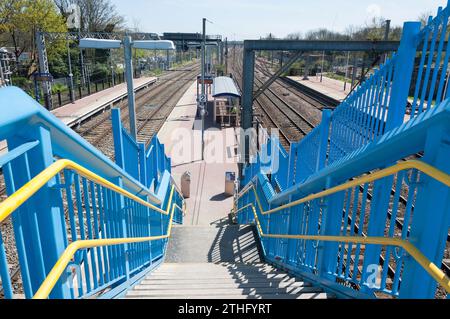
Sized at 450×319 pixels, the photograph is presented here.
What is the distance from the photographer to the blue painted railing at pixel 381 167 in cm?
181

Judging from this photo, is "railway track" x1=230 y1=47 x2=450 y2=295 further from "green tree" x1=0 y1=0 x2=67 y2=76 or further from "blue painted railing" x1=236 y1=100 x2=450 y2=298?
"green tree" x1=0 y1=0 x2=67 y2=76

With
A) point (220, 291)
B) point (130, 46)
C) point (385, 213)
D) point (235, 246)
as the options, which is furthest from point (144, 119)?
point (385, 213)

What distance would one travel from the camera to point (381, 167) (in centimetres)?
291

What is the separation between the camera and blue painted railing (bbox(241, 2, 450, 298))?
1815 mm

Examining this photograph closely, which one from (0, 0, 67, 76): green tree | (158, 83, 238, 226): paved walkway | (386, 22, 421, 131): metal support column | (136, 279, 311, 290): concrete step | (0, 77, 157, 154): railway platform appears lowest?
(158, 83, 238, 226): paved walkway

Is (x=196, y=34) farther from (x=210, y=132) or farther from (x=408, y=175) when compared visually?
(x=408, y=175)

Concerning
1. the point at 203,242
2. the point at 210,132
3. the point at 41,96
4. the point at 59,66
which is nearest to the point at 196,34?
the point at 59,66

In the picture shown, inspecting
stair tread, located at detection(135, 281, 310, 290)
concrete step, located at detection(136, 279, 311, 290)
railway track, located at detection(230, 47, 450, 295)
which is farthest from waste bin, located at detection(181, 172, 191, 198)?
stair tread, located at detection(135, 281, 310, 290)

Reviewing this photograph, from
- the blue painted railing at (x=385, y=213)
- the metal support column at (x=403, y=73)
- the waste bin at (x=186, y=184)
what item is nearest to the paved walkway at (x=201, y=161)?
the waste bin at (x=186, y=184)

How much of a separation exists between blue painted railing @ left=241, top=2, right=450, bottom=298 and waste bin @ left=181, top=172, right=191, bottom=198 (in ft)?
16.2

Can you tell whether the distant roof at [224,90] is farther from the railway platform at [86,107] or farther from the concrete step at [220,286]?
the concrete step at [220,286]

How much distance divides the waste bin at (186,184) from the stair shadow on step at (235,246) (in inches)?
151
